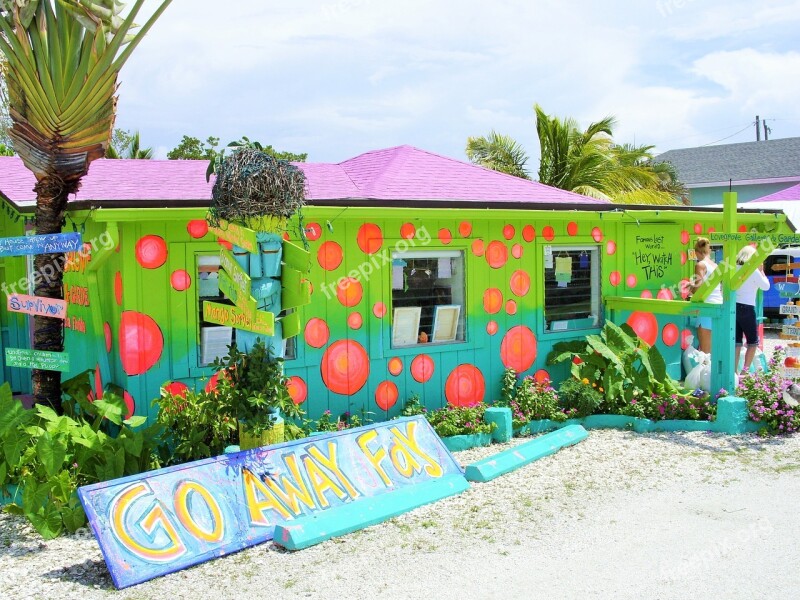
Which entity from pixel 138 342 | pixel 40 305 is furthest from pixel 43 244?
pixel 138 342

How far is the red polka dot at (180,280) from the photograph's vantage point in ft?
21.8

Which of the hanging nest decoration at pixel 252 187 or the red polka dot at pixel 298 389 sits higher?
the hanging nest decoration at pixel 252 187

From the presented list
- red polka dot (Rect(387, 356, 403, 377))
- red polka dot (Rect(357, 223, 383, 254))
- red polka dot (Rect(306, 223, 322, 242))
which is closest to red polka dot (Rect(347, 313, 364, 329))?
red polka dot (Rect(387, 356, 403, 377))

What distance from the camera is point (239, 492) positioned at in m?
5.32

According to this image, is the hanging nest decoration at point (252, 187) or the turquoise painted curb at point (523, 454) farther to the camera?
the turquoise painted curb at point (523, 454)

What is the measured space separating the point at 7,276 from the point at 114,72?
12.6ft

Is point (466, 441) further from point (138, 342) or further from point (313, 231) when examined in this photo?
point (138, 342)

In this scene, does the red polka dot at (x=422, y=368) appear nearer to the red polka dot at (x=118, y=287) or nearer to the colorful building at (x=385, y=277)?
the colorful building at (x=385, y=277)

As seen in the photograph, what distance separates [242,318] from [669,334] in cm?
661

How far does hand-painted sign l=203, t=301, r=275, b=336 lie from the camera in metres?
5.11

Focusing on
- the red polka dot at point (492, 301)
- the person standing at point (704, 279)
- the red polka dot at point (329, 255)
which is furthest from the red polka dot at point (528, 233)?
the red polka dot at point (329, 255)

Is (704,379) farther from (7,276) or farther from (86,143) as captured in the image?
(7,276)

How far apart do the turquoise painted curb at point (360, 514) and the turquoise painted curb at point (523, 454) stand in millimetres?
227

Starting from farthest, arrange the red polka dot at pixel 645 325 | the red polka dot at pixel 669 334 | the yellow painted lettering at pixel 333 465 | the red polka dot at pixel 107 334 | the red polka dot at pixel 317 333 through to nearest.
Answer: the red polka dot at pixel 669 334 → the red polka dot at pixel 645 325 → the red polka dot at pixel 317 333 → the red polka dot at pixel 107 334 → the yellow painted lettering at pixel 333 465
